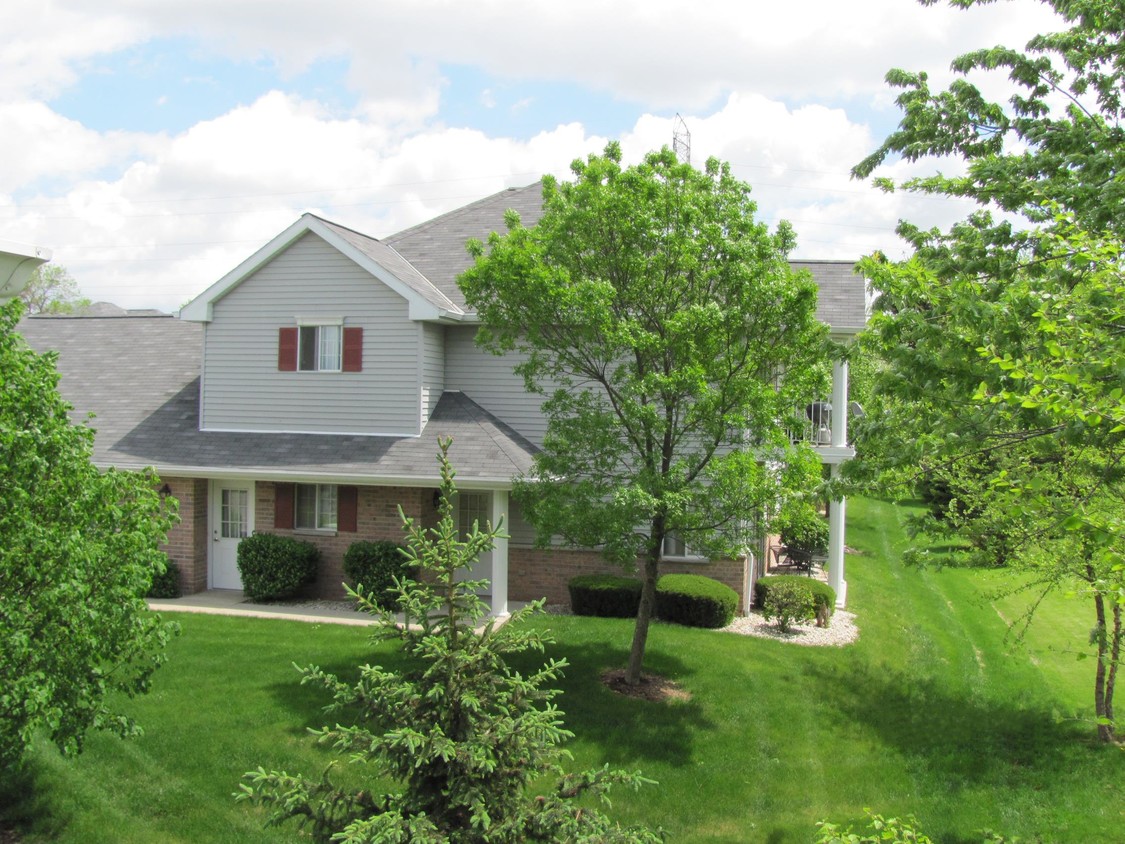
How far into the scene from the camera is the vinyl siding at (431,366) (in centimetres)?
1797

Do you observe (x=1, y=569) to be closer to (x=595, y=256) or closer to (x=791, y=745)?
(x=595, y=256)

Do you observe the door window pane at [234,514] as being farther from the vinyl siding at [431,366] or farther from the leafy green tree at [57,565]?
the leafy green tree at [57,565]

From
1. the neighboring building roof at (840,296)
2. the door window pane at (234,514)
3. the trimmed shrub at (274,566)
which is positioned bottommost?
the trimmed shrub at (274,566)

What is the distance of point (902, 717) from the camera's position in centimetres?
1300

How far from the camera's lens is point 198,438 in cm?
1880

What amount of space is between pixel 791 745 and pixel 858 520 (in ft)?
88.6

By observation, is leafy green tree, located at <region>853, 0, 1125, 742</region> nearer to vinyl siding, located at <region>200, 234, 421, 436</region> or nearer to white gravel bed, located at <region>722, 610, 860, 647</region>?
white gravel bed, located at <region>722, 610, 860, 647</region>

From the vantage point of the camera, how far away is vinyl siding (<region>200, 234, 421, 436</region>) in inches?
707

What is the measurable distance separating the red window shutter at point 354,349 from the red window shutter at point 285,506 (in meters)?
2.55

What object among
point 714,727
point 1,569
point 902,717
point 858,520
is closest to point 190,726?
point 1,569

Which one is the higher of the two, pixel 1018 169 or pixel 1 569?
pixel 1018 169

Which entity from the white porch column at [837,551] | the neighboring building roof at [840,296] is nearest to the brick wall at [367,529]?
the neighboring building roof at [840,296]

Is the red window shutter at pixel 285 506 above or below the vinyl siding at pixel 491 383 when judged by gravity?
below

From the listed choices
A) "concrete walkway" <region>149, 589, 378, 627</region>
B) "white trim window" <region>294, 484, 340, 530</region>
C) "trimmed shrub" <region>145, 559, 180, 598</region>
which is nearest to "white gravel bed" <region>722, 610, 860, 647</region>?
"concrete walkway" <region>149, 589, 378, 627</region>
